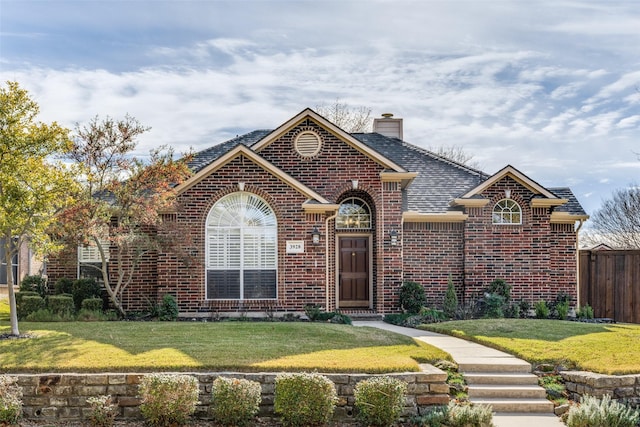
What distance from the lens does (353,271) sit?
2017cm

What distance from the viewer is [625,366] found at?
1065 centimetres

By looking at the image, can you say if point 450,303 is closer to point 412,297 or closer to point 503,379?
point 412,297

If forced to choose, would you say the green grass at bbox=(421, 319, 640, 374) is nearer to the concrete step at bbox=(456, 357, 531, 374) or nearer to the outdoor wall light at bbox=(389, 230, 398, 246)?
the concrete step at bbox=(456, 357, 531, 374)

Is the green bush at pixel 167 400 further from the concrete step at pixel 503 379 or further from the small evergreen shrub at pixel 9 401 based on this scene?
the concrete step at pixel 503 379

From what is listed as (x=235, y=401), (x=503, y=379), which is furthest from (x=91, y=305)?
(x=503, y=379)

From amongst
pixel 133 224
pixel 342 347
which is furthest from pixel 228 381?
pixel 133 224

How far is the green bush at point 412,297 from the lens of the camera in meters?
18.9

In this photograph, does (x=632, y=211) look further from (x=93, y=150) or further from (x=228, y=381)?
(x=228, y=381)

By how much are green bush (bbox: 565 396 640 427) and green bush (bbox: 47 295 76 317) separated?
12.4 metres

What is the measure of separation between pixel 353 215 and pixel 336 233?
2.49 ft

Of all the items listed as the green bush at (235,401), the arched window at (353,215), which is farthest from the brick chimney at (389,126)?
the green bush at (235,401)

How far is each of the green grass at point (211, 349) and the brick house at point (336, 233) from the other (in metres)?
3.72

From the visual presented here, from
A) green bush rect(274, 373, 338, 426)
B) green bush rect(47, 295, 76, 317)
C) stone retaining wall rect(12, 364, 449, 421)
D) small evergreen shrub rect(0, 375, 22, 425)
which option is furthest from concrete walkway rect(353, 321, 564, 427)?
green bush rect(47, 295, 76, 317)

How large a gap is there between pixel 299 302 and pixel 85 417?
9.25 meters
